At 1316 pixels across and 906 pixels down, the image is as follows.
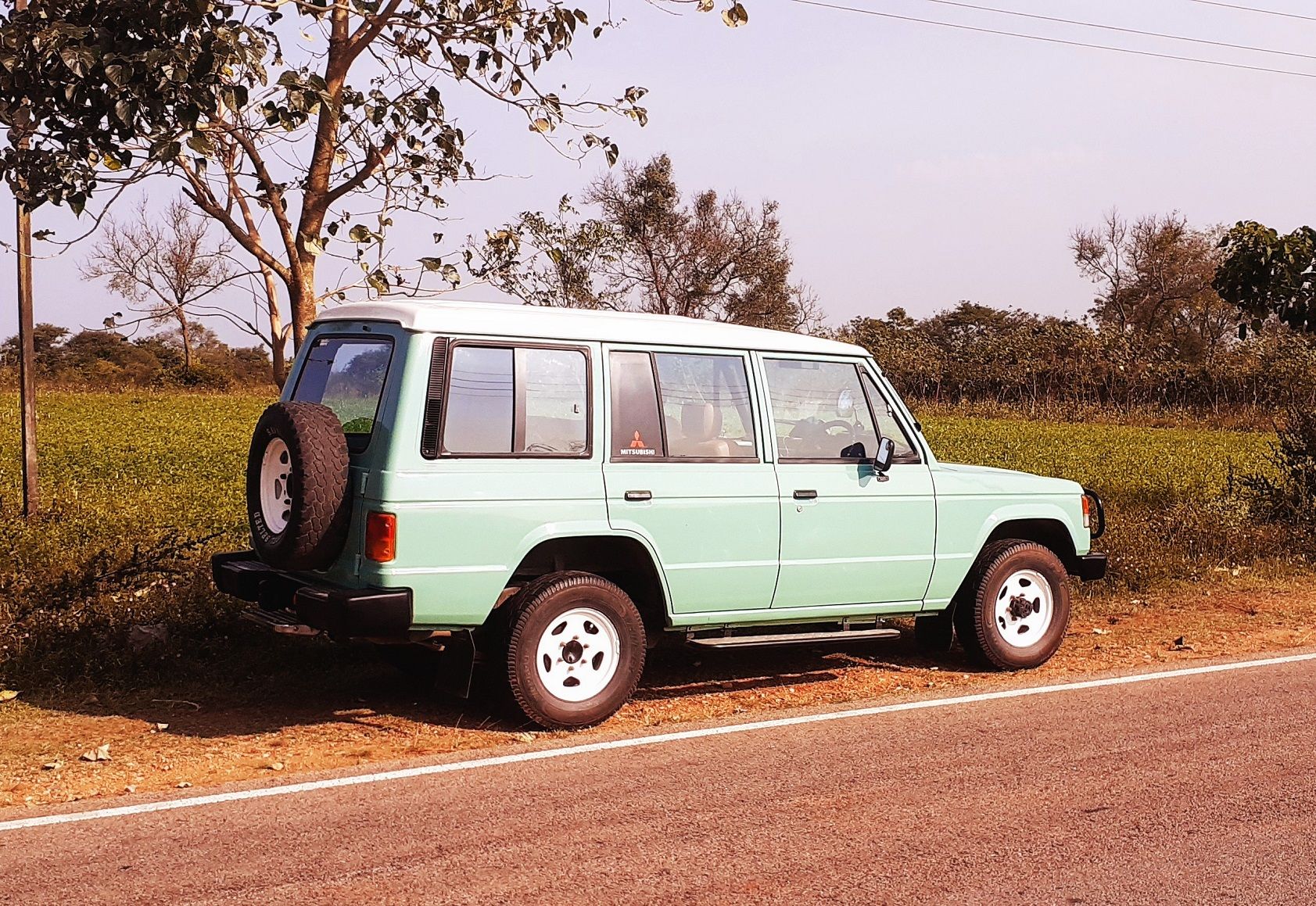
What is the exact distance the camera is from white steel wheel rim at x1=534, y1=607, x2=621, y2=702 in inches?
278

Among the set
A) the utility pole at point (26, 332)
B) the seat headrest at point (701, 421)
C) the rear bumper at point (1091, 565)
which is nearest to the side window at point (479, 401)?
the seat headrest at point (701, 421)

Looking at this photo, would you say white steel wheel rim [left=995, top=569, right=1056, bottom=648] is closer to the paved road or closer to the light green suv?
the light green suv

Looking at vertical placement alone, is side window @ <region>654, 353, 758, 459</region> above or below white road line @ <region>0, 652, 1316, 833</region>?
above

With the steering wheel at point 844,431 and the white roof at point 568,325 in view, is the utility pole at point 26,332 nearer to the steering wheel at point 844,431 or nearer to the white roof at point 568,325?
the white roof at point 568,325

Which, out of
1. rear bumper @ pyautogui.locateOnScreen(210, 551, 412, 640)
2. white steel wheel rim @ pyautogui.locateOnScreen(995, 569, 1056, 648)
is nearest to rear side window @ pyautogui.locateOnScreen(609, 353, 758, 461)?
rear bumper @ pyautogui.locateOnScreen(210, 551, 412, 640)

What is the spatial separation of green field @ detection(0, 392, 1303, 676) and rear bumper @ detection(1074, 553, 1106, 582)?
3.28 metres

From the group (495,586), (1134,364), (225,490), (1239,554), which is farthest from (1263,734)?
(1134,364)

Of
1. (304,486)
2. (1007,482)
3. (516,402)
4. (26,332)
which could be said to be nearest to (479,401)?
(516,402)

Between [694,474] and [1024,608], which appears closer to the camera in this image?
[694,474]

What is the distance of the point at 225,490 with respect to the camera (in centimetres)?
1795

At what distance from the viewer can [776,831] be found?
210 inches

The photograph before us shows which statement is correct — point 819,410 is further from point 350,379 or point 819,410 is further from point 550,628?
point 350,379

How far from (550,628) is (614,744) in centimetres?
68

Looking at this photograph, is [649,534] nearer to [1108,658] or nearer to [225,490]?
[1108,658]
